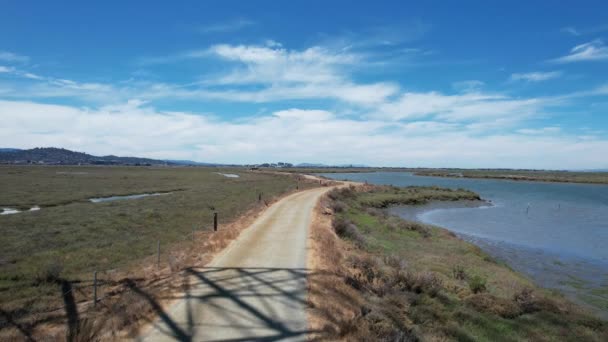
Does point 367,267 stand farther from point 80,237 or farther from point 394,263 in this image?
point 80,237

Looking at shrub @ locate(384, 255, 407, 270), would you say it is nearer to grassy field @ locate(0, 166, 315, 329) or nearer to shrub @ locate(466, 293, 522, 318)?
shrub @ locate(466, 293, 522, 318)

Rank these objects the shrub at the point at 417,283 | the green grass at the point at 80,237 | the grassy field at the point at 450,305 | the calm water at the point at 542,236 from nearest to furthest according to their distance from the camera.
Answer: the grassy field at the point at 450,305 → the shrub at the point at 417,283 → the green grass at the point at 80,237 → the calm water at the point at 542,236

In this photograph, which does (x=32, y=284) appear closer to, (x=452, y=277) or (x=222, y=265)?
(x=222, y=265)

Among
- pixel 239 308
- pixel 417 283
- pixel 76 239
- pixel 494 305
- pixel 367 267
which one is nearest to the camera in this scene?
pixel 239 308

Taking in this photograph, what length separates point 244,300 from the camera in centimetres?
1007

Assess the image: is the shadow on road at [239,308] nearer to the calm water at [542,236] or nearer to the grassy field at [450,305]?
the grassy field at [450,305]

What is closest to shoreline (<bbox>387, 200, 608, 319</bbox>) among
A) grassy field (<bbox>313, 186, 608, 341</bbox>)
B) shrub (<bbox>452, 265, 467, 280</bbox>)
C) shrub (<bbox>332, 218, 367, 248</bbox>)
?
grassy field (<bbox>313, 186, 608, 341</bbox>)

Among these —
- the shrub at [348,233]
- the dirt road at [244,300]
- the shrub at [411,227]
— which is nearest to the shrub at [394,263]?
the dirt road at [244,300]

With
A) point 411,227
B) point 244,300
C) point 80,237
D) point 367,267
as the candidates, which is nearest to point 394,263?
point 367,267

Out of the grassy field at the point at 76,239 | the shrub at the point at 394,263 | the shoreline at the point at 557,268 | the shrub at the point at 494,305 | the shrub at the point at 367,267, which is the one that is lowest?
the shoreline at the point at 557,268

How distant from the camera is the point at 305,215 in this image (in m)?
28.4

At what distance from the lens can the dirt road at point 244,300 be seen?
A: 812 centimetres

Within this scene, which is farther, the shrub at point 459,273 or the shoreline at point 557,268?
the shrub at point 459,273

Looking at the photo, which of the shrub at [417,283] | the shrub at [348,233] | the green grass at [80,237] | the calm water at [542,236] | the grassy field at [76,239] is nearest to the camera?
the shrub at [417,283]
